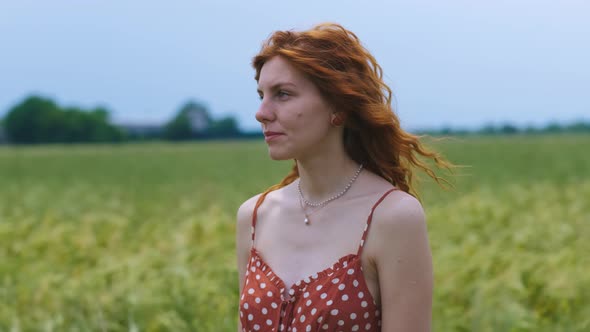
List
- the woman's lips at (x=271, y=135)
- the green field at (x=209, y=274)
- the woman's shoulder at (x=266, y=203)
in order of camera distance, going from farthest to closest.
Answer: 1. the green field at (x=209, y=274)
2. the woman's shoulder at (x=266, y=203)
3. the woman's lips at (x=271, y=135)

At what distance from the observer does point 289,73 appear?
2129mm

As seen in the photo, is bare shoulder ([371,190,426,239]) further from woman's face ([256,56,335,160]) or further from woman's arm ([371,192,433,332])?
woman's face ([256,56,335,160])

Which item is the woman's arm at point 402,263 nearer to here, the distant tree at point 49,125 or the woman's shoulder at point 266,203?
the woman's shoulder at point 266,203

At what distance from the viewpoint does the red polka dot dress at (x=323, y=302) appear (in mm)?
2059

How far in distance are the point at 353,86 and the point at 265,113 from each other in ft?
0.89

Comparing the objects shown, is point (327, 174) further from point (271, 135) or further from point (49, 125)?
point (49, 125)

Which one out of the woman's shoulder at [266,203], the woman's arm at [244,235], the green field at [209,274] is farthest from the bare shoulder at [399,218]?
the green field at [209,274]

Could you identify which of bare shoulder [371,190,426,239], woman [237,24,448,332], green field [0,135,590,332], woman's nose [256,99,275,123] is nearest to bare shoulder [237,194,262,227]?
woman [237,24,448,332]

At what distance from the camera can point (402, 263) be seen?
205cm

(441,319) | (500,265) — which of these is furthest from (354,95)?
(500,265)

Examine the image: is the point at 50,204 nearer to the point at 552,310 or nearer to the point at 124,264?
the point at 124,264

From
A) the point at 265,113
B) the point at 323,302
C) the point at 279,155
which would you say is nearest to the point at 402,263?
the point at 323,302

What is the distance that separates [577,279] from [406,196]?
10.0 feet

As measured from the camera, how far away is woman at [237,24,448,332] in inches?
81.4
